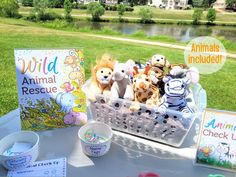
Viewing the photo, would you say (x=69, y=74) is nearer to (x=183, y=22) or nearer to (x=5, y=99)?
(x=5, y=99)

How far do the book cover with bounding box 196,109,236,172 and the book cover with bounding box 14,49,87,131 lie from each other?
1.37 feet

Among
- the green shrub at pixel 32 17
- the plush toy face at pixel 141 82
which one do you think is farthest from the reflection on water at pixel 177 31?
the plush toy face at pixel 141 82

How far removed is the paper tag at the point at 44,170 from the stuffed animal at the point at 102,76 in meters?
0.26

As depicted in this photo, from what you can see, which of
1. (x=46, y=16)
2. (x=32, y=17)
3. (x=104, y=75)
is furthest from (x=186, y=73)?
(x=32, y=17)

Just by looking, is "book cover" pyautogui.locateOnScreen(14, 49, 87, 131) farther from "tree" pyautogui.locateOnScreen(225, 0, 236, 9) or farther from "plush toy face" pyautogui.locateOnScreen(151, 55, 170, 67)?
"tree" pyautogui.locateOnScreen(225, 0, 236, 9)

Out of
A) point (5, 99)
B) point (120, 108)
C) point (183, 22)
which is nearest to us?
point (120, 108)

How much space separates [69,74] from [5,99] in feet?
5.48

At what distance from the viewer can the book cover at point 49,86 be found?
79 centimetres

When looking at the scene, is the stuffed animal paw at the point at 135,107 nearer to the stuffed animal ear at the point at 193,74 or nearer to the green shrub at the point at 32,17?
the stuffed animal ear at the point at 193,74

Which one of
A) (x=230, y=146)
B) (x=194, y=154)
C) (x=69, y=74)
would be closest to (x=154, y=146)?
(x=194, y=154)

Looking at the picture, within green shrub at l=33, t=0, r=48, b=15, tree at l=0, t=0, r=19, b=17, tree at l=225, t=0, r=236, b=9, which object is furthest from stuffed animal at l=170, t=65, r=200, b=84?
tree at l=225, t=0, r=236, b=9

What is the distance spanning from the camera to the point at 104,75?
0.84 metres

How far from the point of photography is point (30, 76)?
2.59ft

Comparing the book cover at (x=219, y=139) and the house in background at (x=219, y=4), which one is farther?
the house in background at (x=219, y=4)
